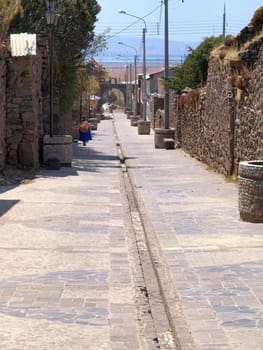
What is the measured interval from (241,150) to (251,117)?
Answer: 121cm

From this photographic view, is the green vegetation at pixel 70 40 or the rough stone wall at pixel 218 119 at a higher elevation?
the green vegetation at pixel 70 40

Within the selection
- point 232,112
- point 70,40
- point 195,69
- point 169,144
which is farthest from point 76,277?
point 195,69

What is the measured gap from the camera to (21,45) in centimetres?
1981

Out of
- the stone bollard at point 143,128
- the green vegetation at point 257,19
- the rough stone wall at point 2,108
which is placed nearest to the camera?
the rough stone wall at point 2,108

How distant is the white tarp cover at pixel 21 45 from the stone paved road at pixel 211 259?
4604 mm

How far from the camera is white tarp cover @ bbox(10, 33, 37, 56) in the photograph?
19719 millimetres

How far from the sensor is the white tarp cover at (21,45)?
64.7 feet

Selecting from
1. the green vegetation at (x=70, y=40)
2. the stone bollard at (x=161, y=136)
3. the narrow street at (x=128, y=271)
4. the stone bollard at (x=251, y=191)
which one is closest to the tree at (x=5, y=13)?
the narrow street at (x=128, y=271)

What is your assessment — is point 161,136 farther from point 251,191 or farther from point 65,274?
point 65,274

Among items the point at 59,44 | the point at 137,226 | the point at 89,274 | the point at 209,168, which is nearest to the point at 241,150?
the point at 209,168

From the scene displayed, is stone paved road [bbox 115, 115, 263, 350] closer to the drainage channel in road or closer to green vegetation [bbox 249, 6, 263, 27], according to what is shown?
the drainage channel in road

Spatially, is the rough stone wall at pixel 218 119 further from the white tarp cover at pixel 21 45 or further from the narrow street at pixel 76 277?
the narrow street at pixel 76 277

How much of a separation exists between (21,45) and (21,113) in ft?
5.66

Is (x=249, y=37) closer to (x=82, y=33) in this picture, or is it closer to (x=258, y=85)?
(x=258, y=85)
